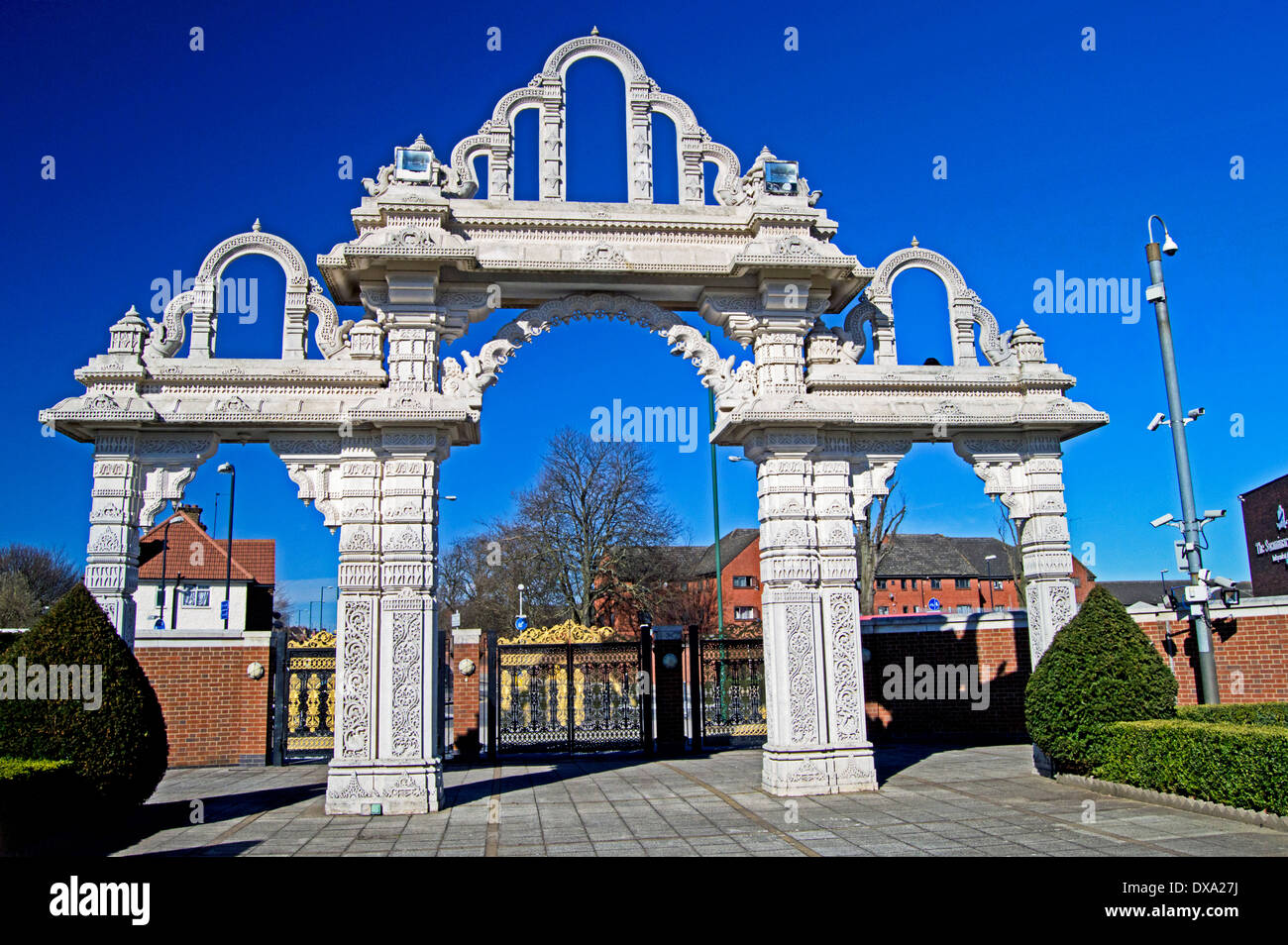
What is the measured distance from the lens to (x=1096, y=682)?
1055cm

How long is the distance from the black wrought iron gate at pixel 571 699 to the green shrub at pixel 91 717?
689 cm

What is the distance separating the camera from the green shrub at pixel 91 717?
9117 mm

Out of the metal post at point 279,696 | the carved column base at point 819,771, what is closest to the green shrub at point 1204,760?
Answer: the carved column base at point 819,771

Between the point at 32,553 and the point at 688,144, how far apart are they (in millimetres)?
46789

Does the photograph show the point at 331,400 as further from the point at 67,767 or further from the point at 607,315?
the point at 67,767

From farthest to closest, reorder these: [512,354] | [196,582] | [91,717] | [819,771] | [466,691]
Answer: [196,582] < [466,691] < [512,354] < [819,771] < [91,717]

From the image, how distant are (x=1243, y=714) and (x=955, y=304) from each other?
5.82 metres

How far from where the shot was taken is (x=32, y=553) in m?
46.2

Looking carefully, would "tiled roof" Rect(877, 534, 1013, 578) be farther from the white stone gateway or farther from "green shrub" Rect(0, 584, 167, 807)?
"green shrub" Rect(0, 584, 167, 807)

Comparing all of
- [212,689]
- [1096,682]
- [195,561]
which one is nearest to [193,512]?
[195,561]

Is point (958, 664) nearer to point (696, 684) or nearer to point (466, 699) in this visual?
point (696, 684)

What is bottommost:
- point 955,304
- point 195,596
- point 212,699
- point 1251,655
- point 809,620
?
point 212,699

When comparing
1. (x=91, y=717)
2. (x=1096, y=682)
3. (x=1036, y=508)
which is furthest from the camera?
(x=1036, y=508)

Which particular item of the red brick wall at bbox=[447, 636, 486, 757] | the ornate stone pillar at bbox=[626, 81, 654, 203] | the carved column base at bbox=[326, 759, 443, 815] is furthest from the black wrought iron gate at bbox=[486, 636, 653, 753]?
the ornate stone pillar at bbox=[626, 81, 654, 203]
